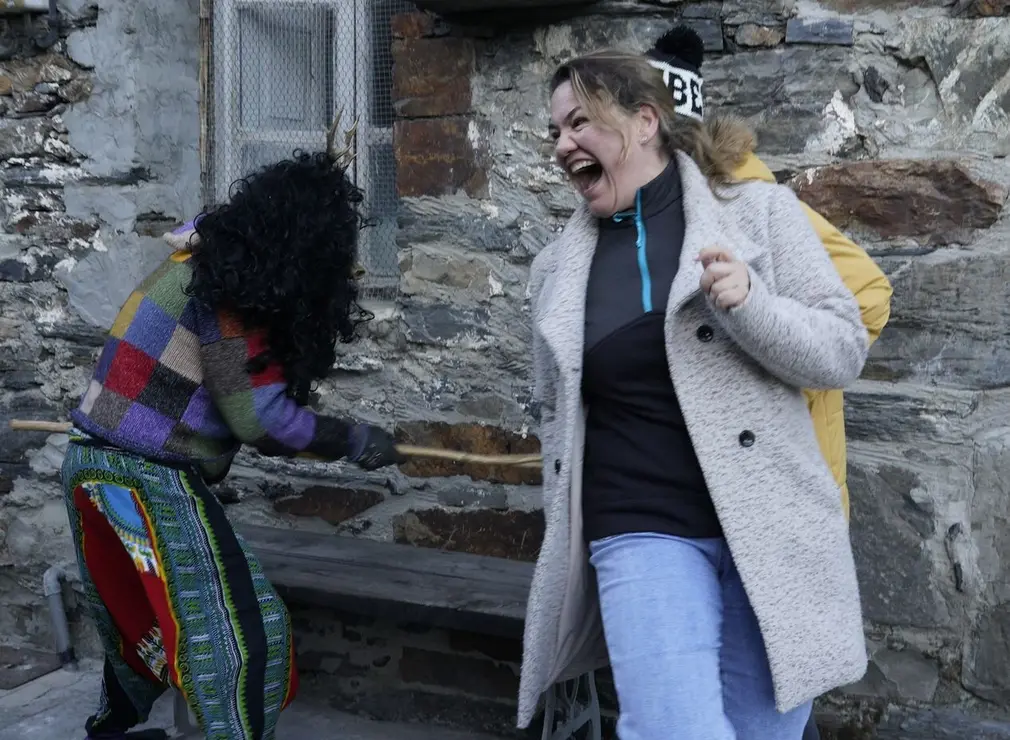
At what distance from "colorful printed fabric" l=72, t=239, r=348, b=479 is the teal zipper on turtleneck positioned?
866 millimetres

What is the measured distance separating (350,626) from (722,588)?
1719 millimetres

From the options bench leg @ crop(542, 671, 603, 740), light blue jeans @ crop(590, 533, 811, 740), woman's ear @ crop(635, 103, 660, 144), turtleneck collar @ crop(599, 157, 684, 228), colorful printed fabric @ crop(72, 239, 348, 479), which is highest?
woman's ear @ crop(635, 103, 660, 144)

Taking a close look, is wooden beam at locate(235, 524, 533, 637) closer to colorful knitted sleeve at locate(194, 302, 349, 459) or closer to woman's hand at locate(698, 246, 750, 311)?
colorful knitted sleeve at locate(194, 302, 349, 459)

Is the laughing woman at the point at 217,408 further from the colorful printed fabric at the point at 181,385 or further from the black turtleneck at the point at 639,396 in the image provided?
the black turtleneck at the point at 639,396

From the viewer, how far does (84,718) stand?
345cm

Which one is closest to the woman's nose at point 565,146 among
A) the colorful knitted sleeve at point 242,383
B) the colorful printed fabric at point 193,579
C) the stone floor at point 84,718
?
the colorful knitted sleeve at point 242,383

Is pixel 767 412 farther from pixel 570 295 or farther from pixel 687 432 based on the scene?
pixel 570 295

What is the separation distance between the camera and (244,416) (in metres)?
2.51

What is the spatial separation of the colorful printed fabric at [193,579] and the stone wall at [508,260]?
79cm

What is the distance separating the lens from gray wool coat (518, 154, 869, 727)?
1904mm

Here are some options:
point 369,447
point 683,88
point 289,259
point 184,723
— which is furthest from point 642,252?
point 184,723

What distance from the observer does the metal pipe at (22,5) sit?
3676 millimetres

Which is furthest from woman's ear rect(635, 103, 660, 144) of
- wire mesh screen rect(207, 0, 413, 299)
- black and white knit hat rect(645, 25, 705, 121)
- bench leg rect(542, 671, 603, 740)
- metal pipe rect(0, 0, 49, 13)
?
metal pipe rect(0, 0, 49, 13)

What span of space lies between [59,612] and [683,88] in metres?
2.70
